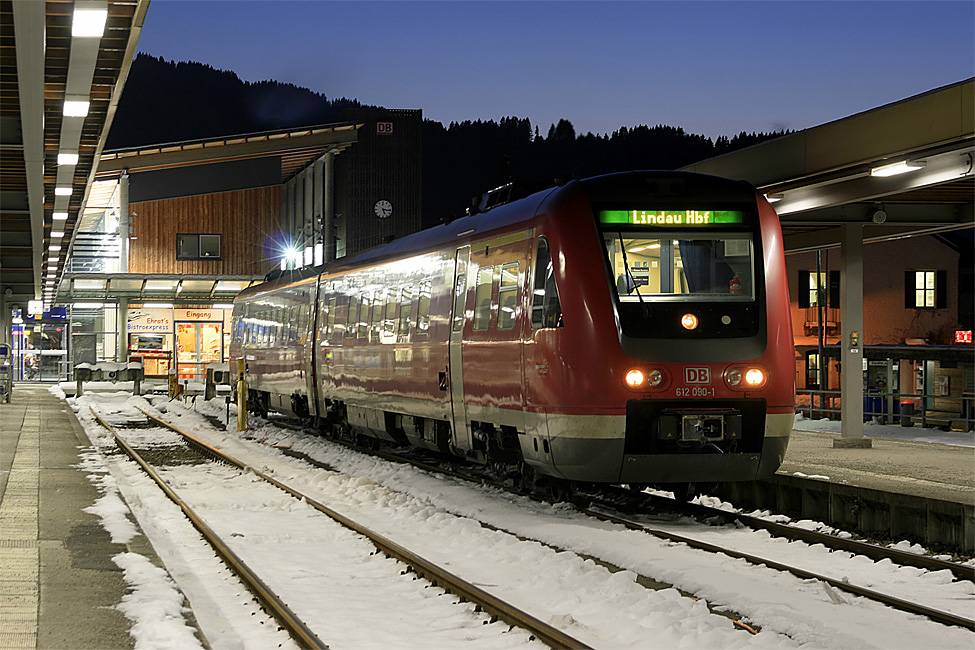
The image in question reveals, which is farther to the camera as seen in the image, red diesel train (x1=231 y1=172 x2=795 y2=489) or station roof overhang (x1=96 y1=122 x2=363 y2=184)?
station roof overhang (x1=96 y1=122 x2=363 y2=184)

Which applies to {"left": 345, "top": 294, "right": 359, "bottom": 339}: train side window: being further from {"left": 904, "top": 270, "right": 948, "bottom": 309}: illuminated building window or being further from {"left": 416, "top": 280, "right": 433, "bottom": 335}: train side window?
{"left": 904, "top": 270, "right": 948, "bottom": 309}: illuminated building window

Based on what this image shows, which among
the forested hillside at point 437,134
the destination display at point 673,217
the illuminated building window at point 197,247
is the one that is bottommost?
the destination display at point 673,217

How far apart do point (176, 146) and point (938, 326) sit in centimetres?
2892

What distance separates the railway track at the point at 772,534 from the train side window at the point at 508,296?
195 cm

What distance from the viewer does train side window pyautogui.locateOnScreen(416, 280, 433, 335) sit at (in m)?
15.2

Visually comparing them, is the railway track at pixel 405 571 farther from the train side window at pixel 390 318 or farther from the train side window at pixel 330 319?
the train side window at pixel 330 319

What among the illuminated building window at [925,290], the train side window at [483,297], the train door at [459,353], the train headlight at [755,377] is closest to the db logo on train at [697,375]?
the train headlight at [755,377]

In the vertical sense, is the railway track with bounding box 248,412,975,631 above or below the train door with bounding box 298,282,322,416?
below

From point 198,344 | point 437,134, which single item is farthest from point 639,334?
point 437,134

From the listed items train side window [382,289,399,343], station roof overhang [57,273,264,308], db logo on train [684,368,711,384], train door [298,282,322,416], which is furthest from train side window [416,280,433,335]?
station roof overhang [57,273,264,308]

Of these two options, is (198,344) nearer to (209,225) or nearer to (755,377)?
(209,225)

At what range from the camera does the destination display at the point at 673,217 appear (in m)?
11.4

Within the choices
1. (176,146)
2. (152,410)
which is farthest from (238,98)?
(152,410)

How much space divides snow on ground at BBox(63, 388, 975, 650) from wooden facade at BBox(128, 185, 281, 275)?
125ft
